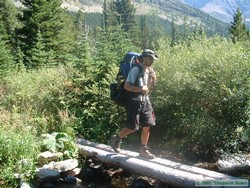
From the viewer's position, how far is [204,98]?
29.2 ft

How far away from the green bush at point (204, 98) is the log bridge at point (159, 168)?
160 centimetres

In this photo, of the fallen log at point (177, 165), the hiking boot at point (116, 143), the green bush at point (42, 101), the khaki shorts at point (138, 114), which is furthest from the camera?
the green bush at point (42, 101)

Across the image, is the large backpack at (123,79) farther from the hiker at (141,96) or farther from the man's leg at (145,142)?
the man's leg at (145,142)

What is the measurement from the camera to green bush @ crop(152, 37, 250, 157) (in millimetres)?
8477

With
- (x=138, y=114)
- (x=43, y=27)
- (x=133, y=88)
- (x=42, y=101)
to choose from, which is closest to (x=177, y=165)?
(x=138, y=114)

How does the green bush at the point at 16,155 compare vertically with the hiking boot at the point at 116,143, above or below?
below

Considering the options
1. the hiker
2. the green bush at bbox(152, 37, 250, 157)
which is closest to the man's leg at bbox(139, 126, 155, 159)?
the hiker

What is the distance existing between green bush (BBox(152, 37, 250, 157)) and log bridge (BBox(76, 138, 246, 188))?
5.26ft

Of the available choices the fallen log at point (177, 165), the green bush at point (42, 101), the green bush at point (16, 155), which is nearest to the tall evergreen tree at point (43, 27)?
the green bush at point (42, 101)

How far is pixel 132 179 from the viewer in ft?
26.6

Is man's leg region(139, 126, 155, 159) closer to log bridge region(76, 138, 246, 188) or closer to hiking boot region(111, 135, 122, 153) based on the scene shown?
log bridge region(76, 138, 246, 188)

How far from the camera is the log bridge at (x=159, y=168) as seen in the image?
6432mm

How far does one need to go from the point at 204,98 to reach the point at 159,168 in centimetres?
270

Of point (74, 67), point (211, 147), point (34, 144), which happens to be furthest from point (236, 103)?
point (74, 67)
